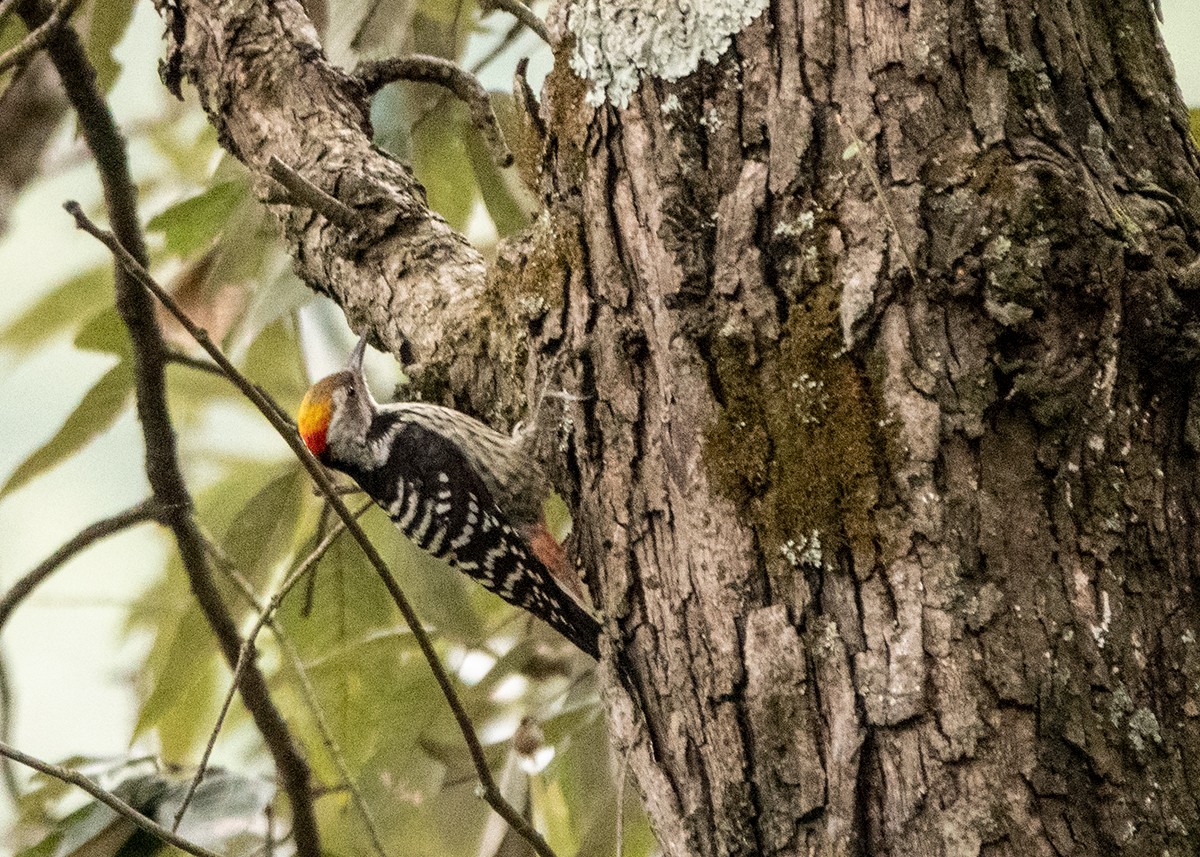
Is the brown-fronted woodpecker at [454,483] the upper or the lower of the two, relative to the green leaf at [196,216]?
lower

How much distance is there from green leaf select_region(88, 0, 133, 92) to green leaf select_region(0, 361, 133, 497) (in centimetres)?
75

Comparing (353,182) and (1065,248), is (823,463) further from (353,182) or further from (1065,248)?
(353,182)

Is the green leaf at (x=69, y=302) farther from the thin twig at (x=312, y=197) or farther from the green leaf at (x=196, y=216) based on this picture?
the thin twig at (x=312, y=197)

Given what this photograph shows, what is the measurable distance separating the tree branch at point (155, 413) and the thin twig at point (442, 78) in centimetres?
65

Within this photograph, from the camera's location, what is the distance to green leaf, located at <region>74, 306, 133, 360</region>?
10.2ft

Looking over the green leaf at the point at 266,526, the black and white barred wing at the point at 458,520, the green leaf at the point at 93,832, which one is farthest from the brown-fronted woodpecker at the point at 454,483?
the green leaf at the point at 93,832

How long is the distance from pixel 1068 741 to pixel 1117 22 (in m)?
1.07

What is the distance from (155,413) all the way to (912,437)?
2046 millimetres

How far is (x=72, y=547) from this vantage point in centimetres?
292

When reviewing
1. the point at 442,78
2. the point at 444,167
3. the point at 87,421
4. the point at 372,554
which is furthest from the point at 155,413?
the point at 372,554

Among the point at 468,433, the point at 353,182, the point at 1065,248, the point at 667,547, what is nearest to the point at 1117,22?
the point at 1065,248

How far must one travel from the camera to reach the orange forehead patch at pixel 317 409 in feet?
11.5

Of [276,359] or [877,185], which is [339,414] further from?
[877,185]

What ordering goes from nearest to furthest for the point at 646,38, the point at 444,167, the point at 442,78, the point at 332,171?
1. the point at 646,38
2. the point at 332,171
3. the point at 442,78
4. the point at 444,167
